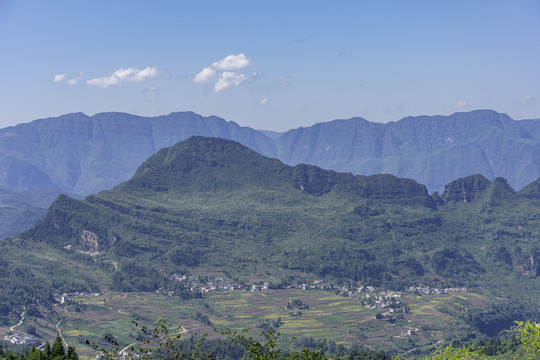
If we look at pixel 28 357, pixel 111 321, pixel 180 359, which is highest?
pixel 180 359

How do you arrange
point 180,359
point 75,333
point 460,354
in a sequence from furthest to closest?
point 75,333 < point 460,354 < point 180,359

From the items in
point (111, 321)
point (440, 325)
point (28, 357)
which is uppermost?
point (28, 357)

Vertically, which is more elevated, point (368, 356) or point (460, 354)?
point (460, 354)

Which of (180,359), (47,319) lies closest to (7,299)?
(47,319)

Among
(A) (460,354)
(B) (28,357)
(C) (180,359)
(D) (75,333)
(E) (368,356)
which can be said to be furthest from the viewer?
(D) (75,333)

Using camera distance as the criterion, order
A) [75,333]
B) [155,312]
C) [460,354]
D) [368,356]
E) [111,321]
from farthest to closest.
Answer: [155,312], [111,321], [75,333], [368,356], [460,354]

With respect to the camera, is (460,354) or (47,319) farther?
(47,319)

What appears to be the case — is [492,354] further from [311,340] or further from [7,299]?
[7,299]

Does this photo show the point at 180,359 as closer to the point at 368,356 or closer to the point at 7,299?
the point at 368,356

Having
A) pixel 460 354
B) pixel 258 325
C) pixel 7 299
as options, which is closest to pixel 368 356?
pixel 258 325
